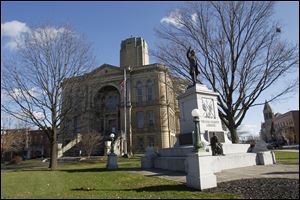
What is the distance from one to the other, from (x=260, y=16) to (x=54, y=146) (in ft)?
63.7

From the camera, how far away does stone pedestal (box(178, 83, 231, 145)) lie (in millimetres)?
15665

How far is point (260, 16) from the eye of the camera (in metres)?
20.8

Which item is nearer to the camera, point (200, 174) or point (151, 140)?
point (200, 174)

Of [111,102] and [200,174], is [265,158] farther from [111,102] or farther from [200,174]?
[111,102]

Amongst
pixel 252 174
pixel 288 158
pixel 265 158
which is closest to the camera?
pixel 252 174

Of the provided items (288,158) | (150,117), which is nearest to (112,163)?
(288,158)

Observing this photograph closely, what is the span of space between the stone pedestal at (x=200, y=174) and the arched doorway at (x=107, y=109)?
42.7m

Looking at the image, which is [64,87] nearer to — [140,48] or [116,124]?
[116,124]

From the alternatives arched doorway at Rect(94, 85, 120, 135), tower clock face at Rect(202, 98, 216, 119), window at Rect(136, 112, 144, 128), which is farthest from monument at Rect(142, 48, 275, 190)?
arched doorway at Rect(94, 85, 120, 135)

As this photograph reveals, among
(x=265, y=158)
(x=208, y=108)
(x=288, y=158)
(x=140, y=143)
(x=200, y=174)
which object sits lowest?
(x=140, y=143)

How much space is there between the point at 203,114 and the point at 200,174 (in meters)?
7.31

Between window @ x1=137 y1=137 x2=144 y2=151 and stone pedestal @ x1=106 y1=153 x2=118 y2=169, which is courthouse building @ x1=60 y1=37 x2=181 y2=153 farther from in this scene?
stone pedestal @ x1=106 y1=153 x2=118 y2=169

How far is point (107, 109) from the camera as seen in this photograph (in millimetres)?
54094

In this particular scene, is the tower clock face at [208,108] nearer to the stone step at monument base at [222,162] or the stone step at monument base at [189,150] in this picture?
the stone step at monument base at [189,150]
